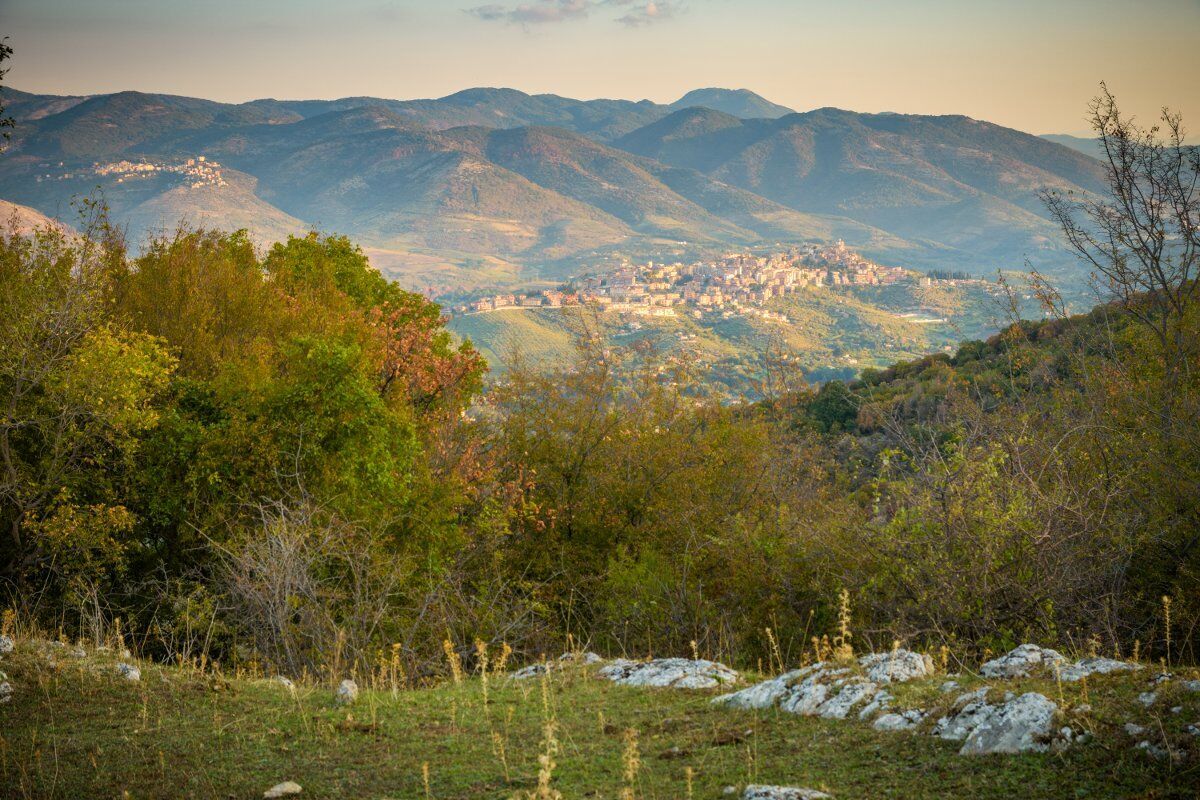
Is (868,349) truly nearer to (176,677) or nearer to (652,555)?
(652,555)

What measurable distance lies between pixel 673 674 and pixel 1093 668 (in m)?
3.91

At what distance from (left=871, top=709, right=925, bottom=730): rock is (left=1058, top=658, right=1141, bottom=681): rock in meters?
1.23

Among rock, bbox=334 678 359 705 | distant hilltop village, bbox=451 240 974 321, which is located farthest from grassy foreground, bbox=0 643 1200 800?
distant hilltop village, bbox=451 240 974 321

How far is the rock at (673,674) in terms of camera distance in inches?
354

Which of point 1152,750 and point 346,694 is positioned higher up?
point 1152,750

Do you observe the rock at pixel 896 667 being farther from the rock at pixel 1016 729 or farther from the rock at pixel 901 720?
the rock at pixel 1016 729

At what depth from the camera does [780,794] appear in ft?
17.6

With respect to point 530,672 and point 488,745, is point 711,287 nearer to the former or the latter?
point 530,672

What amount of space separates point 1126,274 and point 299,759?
45.5 feet

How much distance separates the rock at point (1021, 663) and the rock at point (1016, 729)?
158cm

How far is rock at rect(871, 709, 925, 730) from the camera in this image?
6.62 metres

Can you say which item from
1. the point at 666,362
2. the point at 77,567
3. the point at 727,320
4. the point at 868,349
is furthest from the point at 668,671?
the point at 727,320

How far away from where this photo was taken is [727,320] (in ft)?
452

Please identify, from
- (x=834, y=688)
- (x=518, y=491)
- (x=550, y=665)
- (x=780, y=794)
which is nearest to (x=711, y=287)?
(x=518, y=491)
